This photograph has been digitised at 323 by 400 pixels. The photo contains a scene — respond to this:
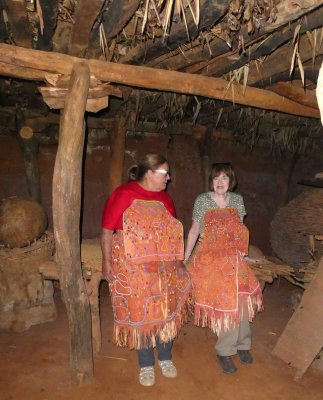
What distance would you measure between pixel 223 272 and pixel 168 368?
1084mm

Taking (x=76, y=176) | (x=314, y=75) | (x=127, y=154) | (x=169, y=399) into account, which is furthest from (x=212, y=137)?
(x=169, y=399)

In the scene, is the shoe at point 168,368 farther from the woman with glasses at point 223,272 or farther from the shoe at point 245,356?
the shoe at point 245,356

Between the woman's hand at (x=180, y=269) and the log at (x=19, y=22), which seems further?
the woman's hand at (x=180, y=269)

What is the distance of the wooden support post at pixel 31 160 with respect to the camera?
5340 millimetres

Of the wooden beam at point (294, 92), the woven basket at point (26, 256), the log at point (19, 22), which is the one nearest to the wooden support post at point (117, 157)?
the woven basket at point (26, 256)

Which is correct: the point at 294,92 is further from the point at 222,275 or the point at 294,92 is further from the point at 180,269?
the point at 180,269

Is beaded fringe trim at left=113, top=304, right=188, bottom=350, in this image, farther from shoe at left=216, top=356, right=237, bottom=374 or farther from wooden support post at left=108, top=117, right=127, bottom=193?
wooden support post at left=108, top=117, right=127, bottom=193

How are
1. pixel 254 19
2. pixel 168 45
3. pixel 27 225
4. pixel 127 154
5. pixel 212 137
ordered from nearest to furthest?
pixel 254 19 → pixel 168 45 → pixel 27 225 → pixel 127 154 → pixel 212 137

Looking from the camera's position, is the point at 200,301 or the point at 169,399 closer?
the point at 169,399

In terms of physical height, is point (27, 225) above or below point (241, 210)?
below

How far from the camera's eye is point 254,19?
85.1 inches

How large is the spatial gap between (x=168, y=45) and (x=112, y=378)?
304 centimetres

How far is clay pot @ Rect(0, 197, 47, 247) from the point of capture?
4.21 metres

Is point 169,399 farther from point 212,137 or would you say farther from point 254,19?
point 212,137
